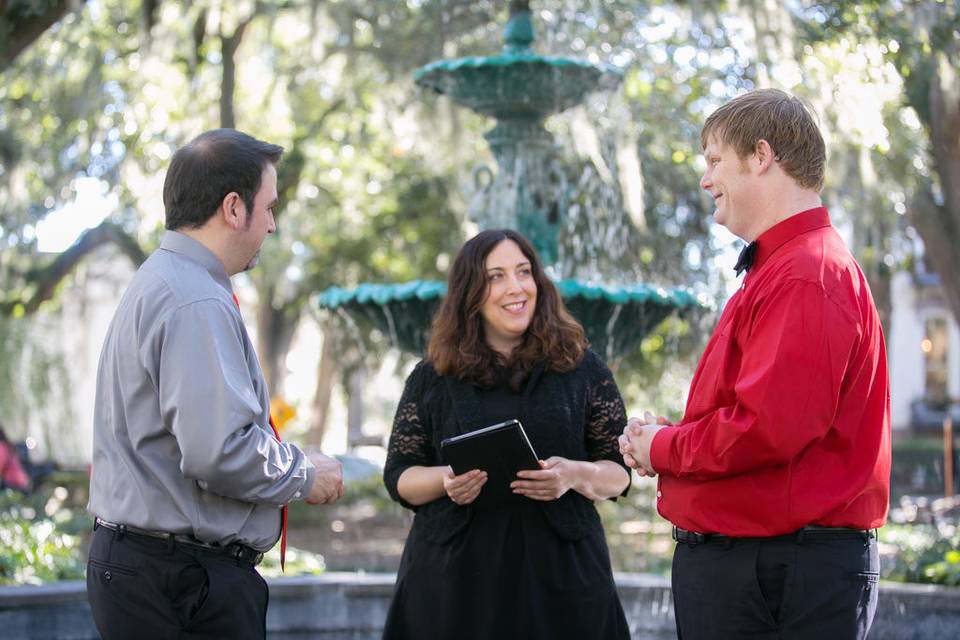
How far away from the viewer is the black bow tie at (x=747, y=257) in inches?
123

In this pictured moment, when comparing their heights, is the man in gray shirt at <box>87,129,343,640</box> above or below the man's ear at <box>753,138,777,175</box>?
below

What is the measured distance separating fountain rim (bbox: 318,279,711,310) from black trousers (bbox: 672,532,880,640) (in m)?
2.94

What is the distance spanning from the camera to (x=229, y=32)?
49.6ft

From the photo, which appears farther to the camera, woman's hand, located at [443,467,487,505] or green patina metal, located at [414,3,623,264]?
green patina metal, located at [414,3,623,264]

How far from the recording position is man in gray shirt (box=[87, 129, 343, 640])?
3.01 metres

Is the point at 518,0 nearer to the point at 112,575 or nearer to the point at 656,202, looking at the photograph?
the point at 112,575

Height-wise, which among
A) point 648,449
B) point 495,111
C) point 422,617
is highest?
point 495,111

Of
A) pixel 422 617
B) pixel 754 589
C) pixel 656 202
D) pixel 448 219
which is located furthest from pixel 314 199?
pixel 754 589

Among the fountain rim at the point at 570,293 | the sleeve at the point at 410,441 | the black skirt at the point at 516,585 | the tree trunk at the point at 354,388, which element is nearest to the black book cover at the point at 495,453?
the black skirt at the point at 516,585

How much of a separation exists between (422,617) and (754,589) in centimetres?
152

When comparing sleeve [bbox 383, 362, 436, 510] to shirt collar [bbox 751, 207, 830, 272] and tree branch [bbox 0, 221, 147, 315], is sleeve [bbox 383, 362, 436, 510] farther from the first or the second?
tree branch [bbox 0, 221, 147, 315]

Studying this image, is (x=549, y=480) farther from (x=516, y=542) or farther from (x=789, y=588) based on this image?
(x=789, y=588)

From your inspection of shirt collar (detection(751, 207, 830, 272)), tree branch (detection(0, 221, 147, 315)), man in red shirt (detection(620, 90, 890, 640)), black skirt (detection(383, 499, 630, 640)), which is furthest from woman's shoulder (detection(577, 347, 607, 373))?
tree branch (detection(0, 221, 147, 315))

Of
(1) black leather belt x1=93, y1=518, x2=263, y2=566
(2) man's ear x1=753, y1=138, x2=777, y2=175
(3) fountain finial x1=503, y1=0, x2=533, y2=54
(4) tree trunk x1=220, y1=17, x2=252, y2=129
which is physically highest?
(4) tree trunk x1=220, y1=17, x2=252, y2=129
